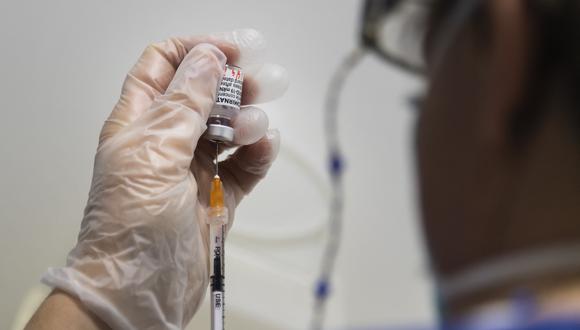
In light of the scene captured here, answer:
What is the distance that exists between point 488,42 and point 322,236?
82 centimetres

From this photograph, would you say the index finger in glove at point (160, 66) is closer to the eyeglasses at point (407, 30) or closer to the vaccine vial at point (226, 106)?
the vaccine vial at point (226, 106)

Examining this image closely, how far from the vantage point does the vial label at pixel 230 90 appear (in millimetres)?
838

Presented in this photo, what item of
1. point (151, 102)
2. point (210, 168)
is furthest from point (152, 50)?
point (210, 168)

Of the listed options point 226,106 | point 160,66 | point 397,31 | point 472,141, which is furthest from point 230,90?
point 472,141

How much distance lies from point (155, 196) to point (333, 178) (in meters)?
0.32

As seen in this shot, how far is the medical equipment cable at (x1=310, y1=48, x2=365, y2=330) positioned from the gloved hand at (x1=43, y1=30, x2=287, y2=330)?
0.13m

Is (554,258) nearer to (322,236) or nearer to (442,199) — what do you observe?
(442,199)

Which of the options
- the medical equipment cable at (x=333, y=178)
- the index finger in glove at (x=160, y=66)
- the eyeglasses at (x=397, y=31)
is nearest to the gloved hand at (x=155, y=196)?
the index finger in glove at (x=160, y=66)

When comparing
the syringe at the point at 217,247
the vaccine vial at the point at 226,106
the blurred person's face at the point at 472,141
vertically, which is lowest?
the syringe at the point at 217,247

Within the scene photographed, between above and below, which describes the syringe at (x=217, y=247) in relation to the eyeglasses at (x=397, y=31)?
below

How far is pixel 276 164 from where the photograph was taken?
47.7 inches

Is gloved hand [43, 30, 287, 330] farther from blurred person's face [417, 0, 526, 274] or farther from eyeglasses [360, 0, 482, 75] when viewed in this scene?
blurred person's face [417, 0, 526, 274]

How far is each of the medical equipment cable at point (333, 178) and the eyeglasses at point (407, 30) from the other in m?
0.21

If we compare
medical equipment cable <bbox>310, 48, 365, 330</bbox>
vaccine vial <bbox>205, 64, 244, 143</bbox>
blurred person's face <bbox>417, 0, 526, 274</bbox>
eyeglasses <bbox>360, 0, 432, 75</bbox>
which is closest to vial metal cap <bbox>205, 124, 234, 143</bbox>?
vaccine vial <bbox>205, 64, 244, 143</bbox>
